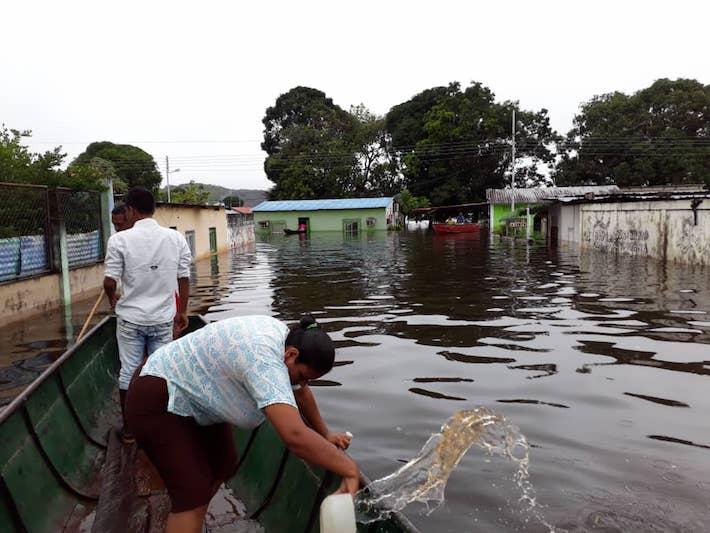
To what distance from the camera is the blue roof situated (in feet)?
159

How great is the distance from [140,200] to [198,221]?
755 inches

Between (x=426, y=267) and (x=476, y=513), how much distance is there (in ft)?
48.8

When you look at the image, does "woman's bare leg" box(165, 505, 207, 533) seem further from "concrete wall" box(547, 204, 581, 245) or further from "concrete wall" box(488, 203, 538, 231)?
"concrete wall" box(488, 203, 538, 231)

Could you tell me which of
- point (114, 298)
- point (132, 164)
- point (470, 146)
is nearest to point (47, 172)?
point (114, 298)

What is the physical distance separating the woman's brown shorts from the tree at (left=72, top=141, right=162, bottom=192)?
172 ft

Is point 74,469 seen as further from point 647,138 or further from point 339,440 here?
point 647,138

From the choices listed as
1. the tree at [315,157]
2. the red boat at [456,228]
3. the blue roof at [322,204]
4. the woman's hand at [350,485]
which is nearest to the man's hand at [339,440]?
the woman's hand at [350,485]

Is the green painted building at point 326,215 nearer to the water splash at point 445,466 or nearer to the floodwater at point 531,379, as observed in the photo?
the floodwater at point 531,379

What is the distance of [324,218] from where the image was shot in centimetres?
4969

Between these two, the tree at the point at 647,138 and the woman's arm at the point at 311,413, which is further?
the tree at the point at 647,138

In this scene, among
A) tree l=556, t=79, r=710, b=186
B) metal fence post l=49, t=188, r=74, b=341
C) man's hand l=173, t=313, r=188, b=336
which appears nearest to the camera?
man's hand l=173, t=313, r=188, b=336

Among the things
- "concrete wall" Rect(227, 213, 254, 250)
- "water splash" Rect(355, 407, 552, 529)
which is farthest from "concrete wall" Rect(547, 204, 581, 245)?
"water splash" Rect(355, 407, 552, 529)

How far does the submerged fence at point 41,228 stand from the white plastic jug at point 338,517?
29.4 ft

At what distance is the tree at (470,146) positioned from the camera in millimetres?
47719
